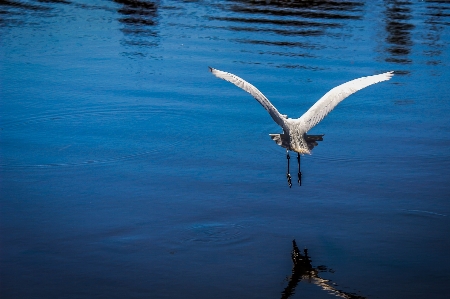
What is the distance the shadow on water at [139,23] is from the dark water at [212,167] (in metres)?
0.12

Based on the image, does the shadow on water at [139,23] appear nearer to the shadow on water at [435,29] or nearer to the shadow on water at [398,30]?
the shadow on water at [398,30]

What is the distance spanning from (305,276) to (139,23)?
14.0 m

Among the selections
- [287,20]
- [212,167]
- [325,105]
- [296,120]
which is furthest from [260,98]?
[287,20]

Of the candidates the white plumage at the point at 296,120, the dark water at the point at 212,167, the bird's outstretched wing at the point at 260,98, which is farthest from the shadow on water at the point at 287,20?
the bird's outstretched wing at the point at 260,98

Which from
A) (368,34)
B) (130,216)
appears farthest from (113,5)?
(130,216)

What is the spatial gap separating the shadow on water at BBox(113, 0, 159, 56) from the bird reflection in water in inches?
386

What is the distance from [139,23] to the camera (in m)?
21.2

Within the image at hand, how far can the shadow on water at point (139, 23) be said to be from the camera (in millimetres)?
18625

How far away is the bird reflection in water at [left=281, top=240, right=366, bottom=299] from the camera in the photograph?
793cm

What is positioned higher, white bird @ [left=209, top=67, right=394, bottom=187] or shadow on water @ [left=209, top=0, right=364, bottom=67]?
shadow on water @ [left=209, top=0, right=364, bottom=67]

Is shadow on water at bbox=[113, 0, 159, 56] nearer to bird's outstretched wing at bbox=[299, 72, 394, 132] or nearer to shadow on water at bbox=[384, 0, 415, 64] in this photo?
shadow on water at bbox=[384, 0, 415, 64]

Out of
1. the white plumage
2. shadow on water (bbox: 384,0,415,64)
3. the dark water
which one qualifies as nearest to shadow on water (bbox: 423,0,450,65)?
the dark water

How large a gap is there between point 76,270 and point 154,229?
124cm

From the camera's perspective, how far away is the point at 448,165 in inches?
450
